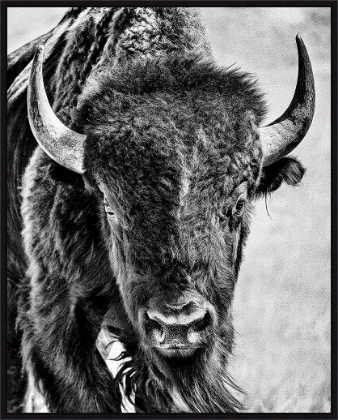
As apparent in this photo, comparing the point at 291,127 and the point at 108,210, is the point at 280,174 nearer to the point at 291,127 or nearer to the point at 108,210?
the point at 291,127

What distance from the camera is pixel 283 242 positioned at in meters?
4.34

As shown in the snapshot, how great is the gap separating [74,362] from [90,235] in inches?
25.7

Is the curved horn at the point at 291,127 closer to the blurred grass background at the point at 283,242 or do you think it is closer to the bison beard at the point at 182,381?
the blurred grass background at the point at 283,242

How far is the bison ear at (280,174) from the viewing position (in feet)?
10.5

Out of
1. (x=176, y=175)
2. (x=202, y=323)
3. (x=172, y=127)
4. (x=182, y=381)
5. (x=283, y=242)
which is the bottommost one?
(x=283, y=242)

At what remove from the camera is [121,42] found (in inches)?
131

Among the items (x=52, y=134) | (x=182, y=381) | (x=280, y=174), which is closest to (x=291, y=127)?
(x=280, y=174)

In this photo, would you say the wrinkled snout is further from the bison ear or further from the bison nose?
the bison ear

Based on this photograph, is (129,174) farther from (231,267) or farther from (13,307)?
(13,307)

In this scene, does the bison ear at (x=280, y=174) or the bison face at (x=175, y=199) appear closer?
the bison face at (x=175, y=199)

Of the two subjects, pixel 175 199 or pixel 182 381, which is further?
pixel 182 381

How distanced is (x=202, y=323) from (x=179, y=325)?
0.39 feet

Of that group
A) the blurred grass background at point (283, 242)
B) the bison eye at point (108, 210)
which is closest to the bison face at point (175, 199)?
the bison eye at point (108, 210)

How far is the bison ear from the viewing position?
3.19 meters
